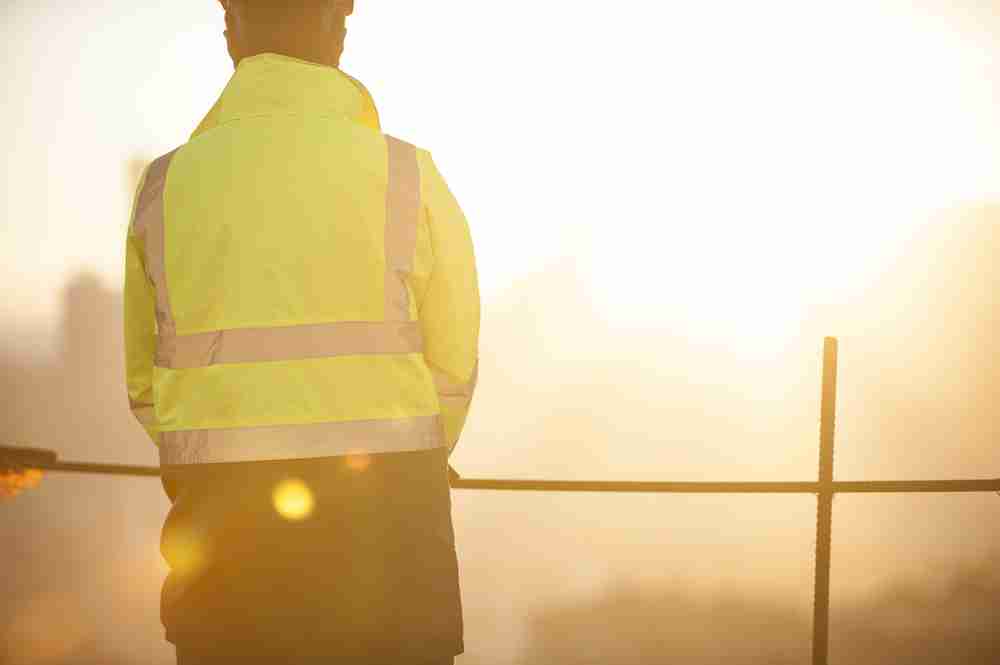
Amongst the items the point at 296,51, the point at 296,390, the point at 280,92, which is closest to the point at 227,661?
the point at 296,390

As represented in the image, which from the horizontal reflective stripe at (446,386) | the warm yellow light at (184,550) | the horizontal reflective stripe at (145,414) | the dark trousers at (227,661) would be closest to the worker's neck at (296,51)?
the horizontal reflective stripe at (446,386)

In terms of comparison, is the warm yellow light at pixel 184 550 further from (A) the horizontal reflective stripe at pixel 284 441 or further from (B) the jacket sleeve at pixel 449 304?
(B) the jacket sleeve at pixel 449 304

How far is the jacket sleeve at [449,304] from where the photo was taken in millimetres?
1957

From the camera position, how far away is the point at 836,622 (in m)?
145

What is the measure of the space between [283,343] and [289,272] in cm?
14

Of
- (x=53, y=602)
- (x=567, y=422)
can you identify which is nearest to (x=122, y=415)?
(x=53, y=602)

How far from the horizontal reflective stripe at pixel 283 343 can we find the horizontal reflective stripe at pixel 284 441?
5.5 inches

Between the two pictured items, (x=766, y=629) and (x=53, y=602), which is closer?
(x=53, y=602)

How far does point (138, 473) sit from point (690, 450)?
4247 inches

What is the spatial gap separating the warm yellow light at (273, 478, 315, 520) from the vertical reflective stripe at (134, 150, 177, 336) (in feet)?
1.29

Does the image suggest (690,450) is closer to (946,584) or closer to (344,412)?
(946,584)

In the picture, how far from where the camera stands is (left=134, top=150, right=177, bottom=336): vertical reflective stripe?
6.22ft

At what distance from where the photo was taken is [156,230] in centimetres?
191

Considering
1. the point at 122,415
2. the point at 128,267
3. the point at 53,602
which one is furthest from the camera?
the point at 53,602
